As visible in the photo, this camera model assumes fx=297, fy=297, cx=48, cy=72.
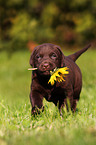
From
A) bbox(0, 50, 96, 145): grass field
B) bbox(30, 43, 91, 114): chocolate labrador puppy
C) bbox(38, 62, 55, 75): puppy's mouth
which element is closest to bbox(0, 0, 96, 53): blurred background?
bbox(0, 50, 96, 145): grass field

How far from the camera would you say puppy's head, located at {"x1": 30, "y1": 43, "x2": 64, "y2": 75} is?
384cm

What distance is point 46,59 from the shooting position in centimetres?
393

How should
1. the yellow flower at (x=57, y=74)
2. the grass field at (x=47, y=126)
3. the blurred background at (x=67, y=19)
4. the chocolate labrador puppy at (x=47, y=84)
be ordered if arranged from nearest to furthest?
the grass field at (x=47, y=126) → the yellow flower at (x=57, y=74) → the chocolate labrador puppy at (x=47, y=84) → the blurred background at (x=67, y=19)

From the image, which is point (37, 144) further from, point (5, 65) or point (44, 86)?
point (5, 65)

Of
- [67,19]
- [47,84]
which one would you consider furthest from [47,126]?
[67,19]

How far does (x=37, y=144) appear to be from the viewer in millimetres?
2482

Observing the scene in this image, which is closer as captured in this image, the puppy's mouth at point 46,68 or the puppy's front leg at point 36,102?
the puppy's mouth at point 46,68

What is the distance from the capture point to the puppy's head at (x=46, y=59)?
151 inches

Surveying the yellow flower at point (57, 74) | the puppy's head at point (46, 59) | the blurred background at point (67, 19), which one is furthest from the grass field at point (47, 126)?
the blurred background at point (67, 19)

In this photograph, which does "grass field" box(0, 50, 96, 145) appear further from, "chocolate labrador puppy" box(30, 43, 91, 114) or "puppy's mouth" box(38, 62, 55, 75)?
"puppy's mouth" box(38, 62, 55, 75)

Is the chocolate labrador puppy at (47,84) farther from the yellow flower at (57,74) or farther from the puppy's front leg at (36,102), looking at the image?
the yellow flower at (57,74)

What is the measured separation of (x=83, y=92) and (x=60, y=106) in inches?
106

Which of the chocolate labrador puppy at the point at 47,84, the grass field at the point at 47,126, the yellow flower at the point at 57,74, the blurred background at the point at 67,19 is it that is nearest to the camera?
the grass field at the point at 47,126

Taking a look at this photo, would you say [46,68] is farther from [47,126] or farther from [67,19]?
[67,19]
